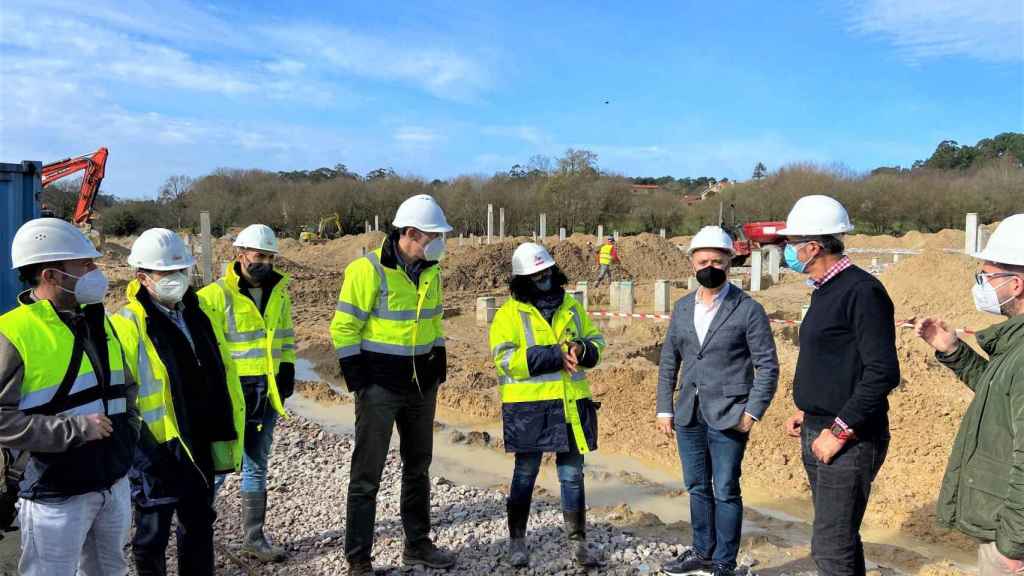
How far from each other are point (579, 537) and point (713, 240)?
1870mm

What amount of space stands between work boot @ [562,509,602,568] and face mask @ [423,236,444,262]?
1654 millimetres

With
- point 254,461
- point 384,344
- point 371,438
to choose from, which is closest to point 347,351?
point 384,344

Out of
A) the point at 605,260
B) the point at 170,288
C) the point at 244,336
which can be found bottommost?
the point at 244,336

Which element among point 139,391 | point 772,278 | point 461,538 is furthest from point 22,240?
point 772,278

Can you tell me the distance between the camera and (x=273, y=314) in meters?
4.76

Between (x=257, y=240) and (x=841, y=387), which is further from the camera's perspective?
(x=257, y=240)

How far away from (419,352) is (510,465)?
159 inches

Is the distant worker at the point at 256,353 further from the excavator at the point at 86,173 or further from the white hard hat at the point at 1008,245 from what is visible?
the excavator at the point at 86,173

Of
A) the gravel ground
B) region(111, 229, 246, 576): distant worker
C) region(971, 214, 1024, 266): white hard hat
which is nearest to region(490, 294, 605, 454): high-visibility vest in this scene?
the gravel ground

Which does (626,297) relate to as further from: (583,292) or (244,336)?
(244,336)

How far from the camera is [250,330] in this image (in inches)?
182

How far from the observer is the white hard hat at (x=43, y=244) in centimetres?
275

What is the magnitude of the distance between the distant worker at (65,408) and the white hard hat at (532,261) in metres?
2.05

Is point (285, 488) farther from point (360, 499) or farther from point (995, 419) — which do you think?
point (995, 419)
